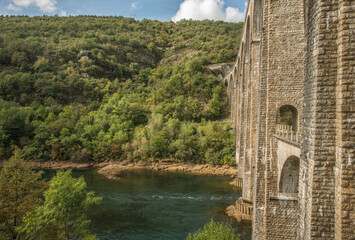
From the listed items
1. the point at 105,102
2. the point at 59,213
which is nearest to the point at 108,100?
the point at 105,102

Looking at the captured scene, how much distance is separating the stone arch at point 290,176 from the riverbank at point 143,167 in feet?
60.0

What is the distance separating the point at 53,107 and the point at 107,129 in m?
11.2

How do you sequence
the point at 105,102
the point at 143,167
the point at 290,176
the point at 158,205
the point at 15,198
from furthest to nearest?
the point at 105,102 → the point at 143,167 → the point at 158,205 → the point at 290,176 → the point at 15,198

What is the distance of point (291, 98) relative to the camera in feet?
33.8

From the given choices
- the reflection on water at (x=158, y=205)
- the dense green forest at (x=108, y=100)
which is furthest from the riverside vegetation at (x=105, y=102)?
the reflection on water at (x=158, y=205)

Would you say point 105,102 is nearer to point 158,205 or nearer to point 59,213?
point 158,205

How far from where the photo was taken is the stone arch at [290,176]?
9365 mm

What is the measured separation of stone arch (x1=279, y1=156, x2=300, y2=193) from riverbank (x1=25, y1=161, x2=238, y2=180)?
720 inches

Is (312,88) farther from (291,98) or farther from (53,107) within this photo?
Answer: (53,107)

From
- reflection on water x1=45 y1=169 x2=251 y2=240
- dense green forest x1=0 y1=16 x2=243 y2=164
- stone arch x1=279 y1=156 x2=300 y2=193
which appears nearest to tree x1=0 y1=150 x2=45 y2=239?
reflection on water x1=45 y1=169 x2=251 y2=240

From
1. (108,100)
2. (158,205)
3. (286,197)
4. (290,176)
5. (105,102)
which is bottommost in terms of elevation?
(158,205)

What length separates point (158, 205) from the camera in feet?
62.9

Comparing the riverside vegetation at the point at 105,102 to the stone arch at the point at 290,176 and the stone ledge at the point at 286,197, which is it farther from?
the stone arch at the point at 290,176

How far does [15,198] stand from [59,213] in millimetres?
1774
